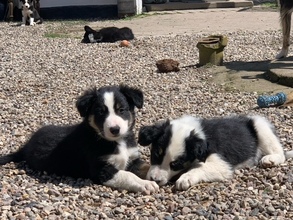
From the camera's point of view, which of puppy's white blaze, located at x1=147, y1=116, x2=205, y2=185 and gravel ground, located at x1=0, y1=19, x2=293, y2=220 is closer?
gravel ground, located at x1=0, y1=19, x2=293, y2=220

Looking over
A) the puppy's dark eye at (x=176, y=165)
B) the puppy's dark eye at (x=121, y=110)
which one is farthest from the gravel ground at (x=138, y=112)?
the puppy's dark eye at (x=121, y=110)

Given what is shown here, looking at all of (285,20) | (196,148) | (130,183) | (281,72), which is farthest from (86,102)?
(285,20)

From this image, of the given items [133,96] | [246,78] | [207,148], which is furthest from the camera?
[246,78]

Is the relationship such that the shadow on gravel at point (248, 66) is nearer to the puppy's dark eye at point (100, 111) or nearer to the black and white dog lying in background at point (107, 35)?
the black and white dog lying in background at point (107, 35)

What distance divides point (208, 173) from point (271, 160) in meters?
0.72

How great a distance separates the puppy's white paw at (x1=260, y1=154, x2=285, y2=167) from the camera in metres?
5.85

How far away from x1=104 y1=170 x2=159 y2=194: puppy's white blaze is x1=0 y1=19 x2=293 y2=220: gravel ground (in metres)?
0.06

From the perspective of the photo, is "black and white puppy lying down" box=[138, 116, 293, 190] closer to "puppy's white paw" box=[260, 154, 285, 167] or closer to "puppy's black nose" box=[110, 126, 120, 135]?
"puppy's white paw" box=[260, 154, 285, 167]

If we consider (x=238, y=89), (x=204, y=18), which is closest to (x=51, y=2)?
(x=204, y=18)

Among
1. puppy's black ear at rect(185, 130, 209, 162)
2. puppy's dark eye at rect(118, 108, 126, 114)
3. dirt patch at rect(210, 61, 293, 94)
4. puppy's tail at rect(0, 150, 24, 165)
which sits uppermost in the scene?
puppy's dark eye at rect(118, 108, 126, 114)

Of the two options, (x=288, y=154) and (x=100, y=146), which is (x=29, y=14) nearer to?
(x=100, y=146)

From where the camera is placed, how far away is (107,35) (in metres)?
16.6

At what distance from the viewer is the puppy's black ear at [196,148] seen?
549 cm

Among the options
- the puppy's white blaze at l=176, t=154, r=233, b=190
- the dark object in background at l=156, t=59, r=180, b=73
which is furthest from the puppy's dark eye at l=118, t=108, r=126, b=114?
the dark object in background at l=156, t=59, r=180, b=73
